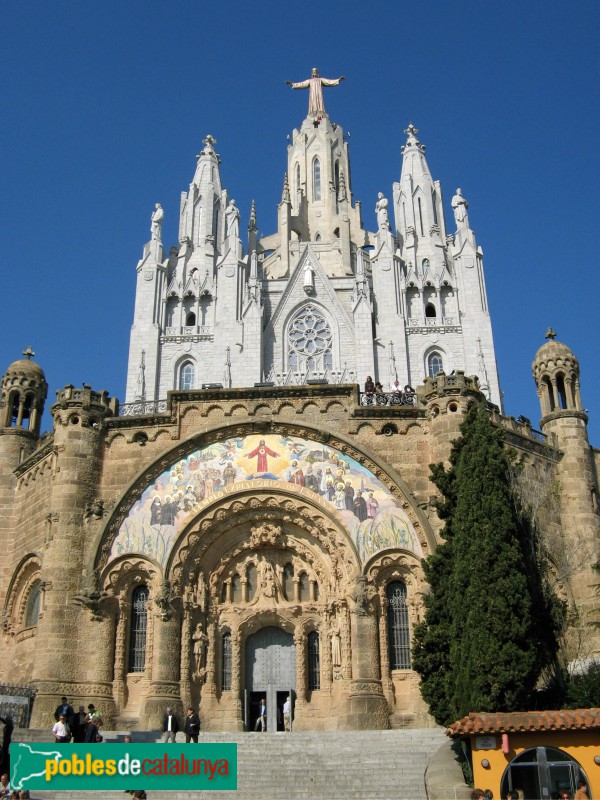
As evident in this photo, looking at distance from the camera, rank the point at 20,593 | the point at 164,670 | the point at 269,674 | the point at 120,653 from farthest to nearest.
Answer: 1. the point at 20,593
2. the point at 269,674
3. the point at 120,653
4. the point at 164,670

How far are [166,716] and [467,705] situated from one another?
7.32 m

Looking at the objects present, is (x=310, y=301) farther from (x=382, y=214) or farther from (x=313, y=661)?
(x=313, y=661)

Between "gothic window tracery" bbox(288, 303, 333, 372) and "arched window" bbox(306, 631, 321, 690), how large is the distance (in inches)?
1004

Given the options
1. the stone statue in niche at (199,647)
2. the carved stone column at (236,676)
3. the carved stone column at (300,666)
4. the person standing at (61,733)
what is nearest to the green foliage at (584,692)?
the carved stone column at (300,666)

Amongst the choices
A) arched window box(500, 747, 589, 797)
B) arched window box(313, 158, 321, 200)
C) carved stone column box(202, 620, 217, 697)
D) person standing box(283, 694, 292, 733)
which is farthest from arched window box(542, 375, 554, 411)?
arched window box(313, 158, 321, 200)

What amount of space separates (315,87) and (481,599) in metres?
55.6

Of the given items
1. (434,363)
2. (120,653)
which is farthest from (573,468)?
(434,363)

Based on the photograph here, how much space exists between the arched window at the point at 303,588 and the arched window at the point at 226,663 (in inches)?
89.8

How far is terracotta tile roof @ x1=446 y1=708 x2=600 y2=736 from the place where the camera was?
55.8 feet

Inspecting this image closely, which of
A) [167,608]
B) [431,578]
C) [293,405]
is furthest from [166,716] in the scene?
[293,405]

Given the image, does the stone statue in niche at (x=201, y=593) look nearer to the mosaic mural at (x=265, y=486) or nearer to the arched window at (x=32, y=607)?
the mosaic mural at (x=265, y=486)

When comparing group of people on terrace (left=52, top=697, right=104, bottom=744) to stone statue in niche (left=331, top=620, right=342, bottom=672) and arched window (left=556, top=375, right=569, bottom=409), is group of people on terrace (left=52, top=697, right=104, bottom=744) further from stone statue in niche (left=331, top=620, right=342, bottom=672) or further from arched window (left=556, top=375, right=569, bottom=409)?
arched window (left=556, top=375, right=569, bottom=409)

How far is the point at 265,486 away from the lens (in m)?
25.7

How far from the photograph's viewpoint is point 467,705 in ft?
63.8
